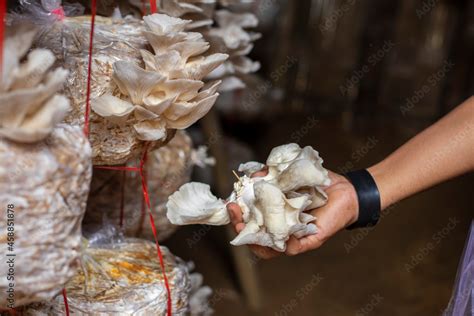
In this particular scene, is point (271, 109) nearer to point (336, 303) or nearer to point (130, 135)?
point (336, 303)

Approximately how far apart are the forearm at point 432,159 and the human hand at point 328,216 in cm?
6

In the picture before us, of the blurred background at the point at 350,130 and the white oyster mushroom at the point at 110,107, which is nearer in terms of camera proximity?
the white oyster mushroom at the point at 110,107

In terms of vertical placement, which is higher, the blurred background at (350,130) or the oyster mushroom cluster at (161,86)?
the oyster mushroom cluster at (161,86)

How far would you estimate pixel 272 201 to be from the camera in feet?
3.01

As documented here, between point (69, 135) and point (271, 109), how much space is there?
3.62m

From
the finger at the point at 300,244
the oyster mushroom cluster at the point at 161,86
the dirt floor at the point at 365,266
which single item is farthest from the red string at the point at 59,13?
the dirt floor at the point at 365,266

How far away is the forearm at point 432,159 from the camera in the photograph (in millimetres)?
1050

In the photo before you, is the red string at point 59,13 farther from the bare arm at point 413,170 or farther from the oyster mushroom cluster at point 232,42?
the bare arm at point 413,170

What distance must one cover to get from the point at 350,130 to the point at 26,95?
4021 mm

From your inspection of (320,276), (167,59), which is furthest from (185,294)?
(320,276)

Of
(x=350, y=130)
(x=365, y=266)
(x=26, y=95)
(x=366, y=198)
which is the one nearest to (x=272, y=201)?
(x=366, y=198)

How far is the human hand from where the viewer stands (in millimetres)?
992

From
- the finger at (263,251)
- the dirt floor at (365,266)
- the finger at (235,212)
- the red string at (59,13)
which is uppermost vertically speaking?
the red string at (59,13)

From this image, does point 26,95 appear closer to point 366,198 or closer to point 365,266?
point 366,198
